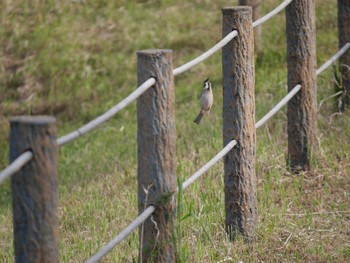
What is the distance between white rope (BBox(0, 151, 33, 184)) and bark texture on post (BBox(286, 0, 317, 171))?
3.20 meters

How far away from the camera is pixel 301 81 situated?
18.8ft

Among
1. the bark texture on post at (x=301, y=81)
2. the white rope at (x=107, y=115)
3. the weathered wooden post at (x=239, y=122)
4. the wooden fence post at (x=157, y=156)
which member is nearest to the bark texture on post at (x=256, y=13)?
the bark texture on post at (x=301, y=81)

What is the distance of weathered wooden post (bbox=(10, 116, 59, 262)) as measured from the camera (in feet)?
9.29

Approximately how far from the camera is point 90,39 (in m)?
10.3

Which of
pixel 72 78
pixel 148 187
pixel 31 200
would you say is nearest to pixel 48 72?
pixel 72 78

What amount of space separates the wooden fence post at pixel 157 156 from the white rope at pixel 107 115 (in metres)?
0.07

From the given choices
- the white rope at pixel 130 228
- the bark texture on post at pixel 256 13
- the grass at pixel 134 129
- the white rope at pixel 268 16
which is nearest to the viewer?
the white rope at pixel 130 228

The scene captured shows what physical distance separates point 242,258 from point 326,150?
6.00ft

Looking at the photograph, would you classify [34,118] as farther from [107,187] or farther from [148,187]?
[107,187]

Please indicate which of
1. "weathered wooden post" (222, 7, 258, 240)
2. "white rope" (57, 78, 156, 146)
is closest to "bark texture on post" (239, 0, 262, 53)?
"weathered wooden post" (222, 7, 258, 240)

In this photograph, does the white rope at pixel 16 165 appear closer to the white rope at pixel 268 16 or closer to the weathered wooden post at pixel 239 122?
the weathered wooden post at pixel 239 122

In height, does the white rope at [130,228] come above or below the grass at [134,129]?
above

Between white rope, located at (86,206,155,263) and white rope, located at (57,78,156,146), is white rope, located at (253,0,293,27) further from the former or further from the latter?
white rope, located at (86,206,155,263)

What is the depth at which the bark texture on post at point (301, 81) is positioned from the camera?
5.71m
